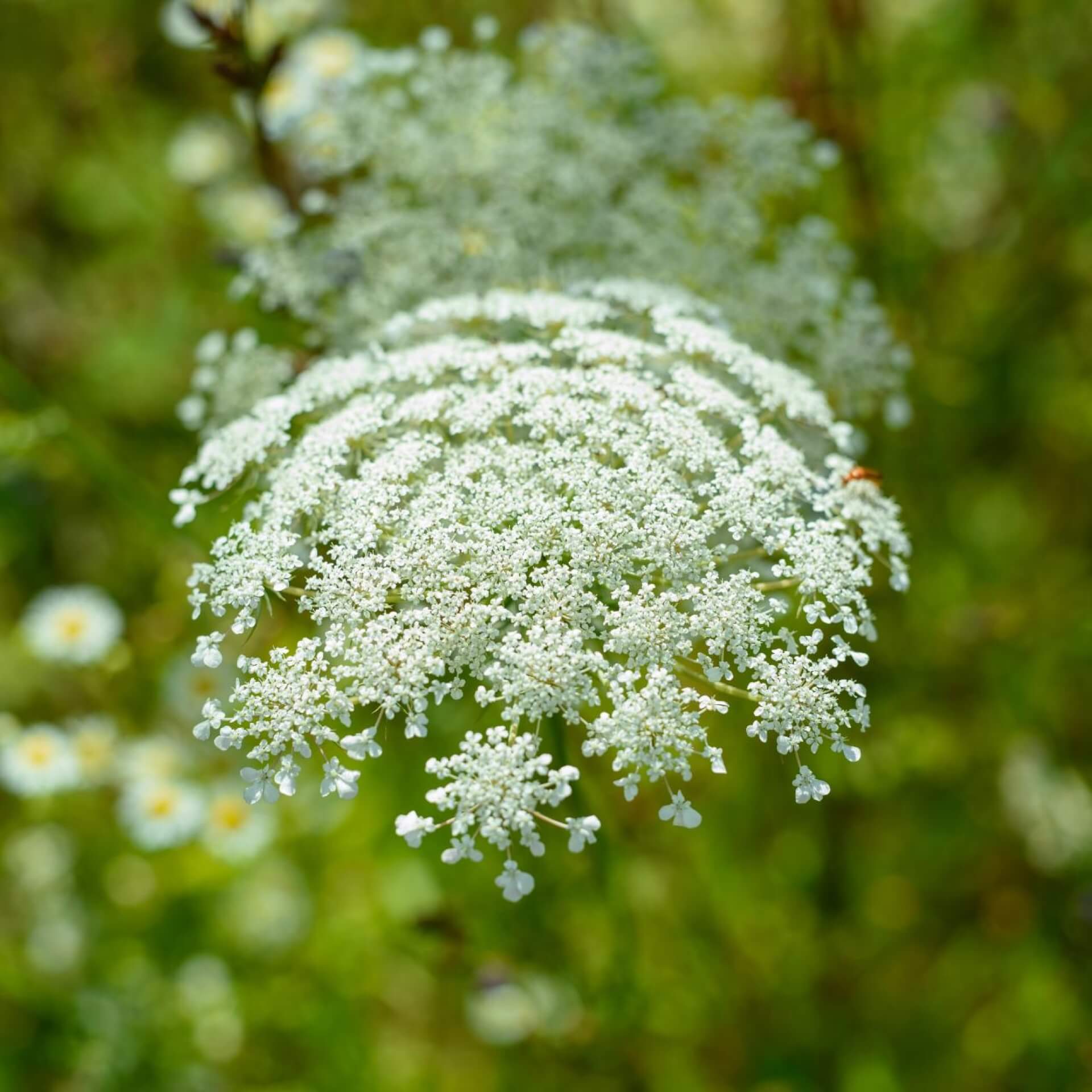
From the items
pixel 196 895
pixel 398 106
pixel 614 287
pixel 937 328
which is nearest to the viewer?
pixel 614 287

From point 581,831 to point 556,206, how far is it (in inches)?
78.5

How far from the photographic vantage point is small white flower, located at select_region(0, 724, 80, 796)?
4148mm

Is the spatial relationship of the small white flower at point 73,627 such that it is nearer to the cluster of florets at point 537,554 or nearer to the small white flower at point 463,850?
the cluster of florets at point 537,554

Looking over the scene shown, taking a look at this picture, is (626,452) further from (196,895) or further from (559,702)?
(196,895)

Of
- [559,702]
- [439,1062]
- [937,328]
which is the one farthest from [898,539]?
[439,1062]

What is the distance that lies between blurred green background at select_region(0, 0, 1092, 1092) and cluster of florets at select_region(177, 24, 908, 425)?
2.16ft

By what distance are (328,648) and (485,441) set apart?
0.61 meters

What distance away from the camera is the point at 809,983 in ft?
13.7

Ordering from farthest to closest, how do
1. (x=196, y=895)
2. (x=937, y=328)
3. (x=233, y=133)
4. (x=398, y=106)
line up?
(x=233, y=133), (x=937, y=328), (x=196, y=895), (x=398, y=106)

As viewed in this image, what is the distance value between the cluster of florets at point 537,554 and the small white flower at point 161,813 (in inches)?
74.2

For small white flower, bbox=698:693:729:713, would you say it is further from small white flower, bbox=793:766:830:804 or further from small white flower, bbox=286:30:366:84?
small white flower, bbox=286:30:366:84

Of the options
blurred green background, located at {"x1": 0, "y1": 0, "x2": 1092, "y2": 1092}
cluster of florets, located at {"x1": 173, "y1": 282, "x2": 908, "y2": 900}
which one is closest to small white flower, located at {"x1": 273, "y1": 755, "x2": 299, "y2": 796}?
cluster of florets, located at {"x1": 173, "y1": 282, "x2": 908, "y2": 900}

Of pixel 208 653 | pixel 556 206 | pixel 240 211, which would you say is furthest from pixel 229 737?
pixel 240 211

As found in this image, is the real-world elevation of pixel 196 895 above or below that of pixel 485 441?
below
